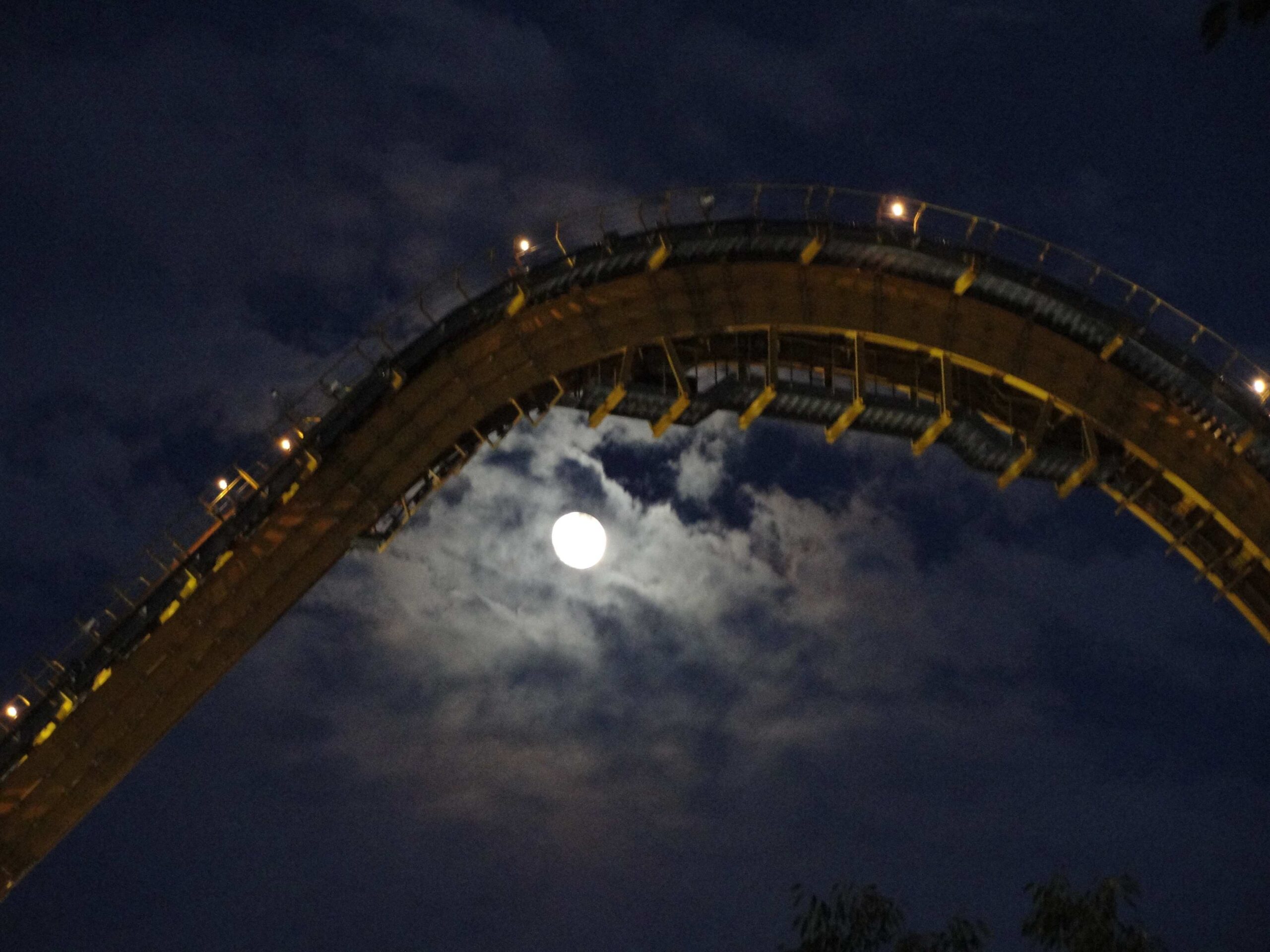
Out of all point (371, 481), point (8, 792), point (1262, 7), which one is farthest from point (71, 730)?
point (1262, 7)

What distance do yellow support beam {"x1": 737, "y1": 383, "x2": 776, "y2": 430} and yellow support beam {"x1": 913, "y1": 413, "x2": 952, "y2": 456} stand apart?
10.9ft

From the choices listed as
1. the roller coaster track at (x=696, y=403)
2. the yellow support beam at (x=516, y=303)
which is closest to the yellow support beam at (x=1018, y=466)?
the roller coaster track at (x=696, y=403)

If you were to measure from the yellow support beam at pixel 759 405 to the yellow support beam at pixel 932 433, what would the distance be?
→ 10.9 feet

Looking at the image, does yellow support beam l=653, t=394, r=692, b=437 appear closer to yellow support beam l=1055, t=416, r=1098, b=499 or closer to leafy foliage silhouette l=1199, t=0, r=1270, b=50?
yellow support beam l=1055, t=416, r=1098, b=499

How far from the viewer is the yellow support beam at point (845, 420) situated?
1209 inches

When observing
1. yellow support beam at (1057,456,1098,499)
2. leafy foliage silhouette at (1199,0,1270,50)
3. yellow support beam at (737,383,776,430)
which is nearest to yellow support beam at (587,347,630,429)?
yellow support beam at (737,383,776,430)

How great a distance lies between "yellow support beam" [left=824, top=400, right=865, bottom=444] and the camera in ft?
101

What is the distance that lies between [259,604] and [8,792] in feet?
23.4

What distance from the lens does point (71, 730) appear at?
3297cm

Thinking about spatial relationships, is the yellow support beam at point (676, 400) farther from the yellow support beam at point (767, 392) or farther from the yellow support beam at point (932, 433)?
the yellow support beam at point (932, 433)

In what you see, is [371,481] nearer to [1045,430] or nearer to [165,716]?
[165,716]

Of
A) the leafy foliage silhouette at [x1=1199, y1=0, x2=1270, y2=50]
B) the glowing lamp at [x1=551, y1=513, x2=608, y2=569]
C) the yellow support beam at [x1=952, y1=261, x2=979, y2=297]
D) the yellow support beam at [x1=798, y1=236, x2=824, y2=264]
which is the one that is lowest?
the leafy foliage silhouette at [x1=1199, y1=0, x2=1270, y2=50]

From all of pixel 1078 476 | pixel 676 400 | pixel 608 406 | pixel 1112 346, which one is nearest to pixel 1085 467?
pixel 1078 476

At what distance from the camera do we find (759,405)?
31312 millimetres
